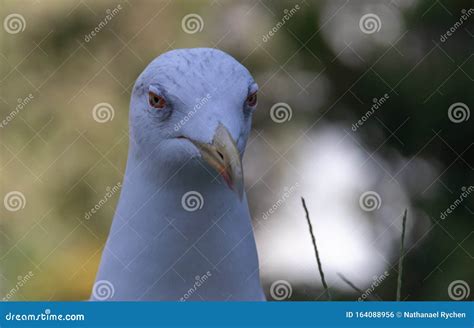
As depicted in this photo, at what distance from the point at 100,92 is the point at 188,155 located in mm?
1442

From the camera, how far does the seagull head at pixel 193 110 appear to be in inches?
105

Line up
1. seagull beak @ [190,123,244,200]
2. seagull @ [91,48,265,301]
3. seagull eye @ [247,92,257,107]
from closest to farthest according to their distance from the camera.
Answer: seagull beak @ [190,123,244,200] → seagull @ [91,48,265,301] → seagull eye @ [247,92,257,107]

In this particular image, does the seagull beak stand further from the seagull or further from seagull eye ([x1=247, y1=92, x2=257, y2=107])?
seagull eye ([x1=247, y1=92, x2=257, y2=107])

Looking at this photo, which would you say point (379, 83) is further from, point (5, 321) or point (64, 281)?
point (5, 321)

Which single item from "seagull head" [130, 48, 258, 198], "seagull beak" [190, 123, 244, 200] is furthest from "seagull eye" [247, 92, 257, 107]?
"seagull beak" [190, 123, 244, 200]

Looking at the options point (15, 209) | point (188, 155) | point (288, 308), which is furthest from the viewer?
point (15, 209)

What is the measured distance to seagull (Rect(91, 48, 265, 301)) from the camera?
8.96ft

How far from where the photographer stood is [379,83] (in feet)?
15.2

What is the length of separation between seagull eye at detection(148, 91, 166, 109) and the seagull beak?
0.55 feet

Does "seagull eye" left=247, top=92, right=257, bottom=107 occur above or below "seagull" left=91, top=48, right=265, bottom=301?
above

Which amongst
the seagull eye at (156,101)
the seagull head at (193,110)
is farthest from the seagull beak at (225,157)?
the seagull eye at (156,101)

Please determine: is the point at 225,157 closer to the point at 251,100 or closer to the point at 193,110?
the point at 193,110

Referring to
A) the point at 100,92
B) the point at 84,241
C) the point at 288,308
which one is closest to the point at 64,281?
the point at 84,241

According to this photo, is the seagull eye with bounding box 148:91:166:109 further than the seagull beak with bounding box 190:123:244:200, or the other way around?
the seagull eye with bounding box 148:91:166:109
